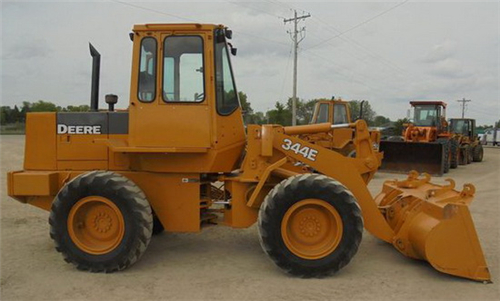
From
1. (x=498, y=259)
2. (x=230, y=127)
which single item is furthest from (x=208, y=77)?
(x=498, y=259)

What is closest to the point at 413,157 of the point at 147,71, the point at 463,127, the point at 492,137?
the point at 147,71

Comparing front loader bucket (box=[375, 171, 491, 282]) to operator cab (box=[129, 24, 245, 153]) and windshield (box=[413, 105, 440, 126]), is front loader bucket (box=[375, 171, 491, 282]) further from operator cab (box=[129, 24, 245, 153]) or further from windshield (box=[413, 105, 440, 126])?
windshield (box=[413, 105, 440, 126])

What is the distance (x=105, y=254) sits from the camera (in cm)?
507

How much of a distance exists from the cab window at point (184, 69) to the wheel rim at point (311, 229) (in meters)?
1.79

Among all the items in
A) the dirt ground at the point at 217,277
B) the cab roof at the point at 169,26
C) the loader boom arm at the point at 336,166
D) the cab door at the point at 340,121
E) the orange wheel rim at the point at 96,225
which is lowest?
the dirt ground at the point at 217,277

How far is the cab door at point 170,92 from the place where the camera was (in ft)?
17.0

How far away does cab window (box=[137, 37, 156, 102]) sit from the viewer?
523 cm

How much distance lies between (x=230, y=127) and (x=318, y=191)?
1417 mm

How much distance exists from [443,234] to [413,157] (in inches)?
456

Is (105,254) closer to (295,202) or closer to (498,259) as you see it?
(295,202)

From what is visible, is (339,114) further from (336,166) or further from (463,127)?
(463,127)

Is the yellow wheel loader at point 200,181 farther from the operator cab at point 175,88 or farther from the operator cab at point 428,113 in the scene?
the operator cab at point 428,113

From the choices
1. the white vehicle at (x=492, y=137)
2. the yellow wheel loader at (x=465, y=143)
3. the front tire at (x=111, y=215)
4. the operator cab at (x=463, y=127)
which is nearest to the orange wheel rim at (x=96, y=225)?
the front tire at (x=111, y=215)

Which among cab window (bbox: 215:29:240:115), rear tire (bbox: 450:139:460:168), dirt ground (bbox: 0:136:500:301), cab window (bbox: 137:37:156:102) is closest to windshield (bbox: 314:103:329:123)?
rear tire (bbox: 450:139:460:168)
